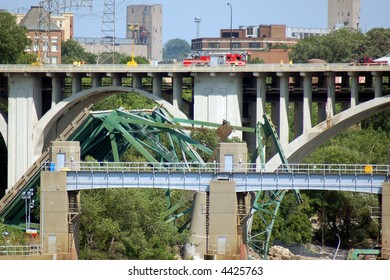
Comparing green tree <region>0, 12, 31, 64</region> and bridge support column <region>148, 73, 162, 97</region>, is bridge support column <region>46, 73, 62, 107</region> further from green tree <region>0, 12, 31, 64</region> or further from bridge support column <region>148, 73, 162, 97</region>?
green tree <region>0, 12, 31, 64</region>

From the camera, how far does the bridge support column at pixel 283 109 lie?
109 meters

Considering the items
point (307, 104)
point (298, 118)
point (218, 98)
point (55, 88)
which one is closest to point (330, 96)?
point (307, 104)

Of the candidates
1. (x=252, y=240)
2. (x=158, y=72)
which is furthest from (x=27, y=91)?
(x=252, y=240)

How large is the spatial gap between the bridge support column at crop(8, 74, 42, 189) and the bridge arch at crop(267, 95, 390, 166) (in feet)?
63.1

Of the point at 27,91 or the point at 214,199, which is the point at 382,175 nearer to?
the point at 214,199

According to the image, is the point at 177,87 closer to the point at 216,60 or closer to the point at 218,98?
the point at 218,98

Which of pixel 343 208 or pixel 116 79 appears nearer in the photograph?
pixel 343 208

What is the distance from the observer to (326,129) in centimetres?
10825

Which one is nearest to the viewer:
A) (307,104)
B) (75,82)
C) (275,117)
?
(307,104)

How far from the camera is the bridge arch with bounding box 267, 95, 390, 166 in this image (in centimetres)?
10600

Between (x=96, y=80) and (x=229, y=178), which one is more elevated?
(x=96, y=80)

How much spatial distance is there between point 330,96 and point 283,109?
3201 millimetres

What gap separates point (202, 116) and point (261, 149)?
1914 cm

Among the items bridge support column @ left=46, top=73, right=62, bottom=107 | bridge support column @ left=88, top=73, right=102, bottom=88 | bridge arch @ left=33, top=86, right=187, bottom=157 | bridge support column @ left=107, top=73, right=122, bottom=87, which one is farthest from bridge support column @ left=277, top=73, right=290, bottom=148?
bridge support column @ left=46, top=73, right=62, bottom=107
